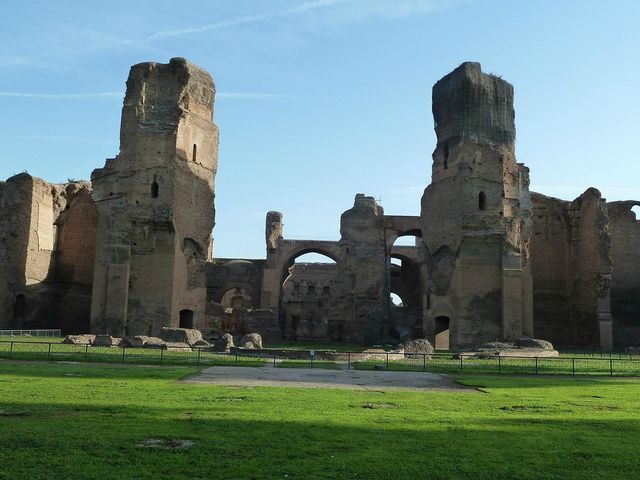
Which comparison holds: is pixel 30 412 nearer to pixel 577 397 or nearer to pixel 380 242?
pixel 577 397

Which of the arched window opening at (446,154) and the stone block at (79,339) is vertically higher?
the arched window opening at (446,154)

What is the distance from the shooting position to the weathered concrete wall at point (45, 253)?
32469 mm

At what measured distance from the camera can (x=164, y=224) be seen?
29.3 m

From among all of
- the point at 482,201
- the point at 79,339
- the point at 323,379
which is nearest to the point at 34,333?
the point at 79,339

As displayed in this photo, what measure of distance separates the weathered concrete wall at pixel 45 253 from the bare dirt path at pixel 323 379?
20410 mm

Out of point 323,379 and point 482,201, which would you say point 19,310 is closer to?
point 482,201

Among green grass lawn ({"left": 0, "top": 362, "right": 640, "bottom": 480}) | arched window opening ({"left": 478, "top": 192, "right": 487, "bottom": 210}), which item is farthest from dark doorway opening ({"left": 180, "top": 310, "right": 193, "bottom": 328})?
green grass lawn ({"left": 0, "top": 362, "right": 640, "bottom": 480})

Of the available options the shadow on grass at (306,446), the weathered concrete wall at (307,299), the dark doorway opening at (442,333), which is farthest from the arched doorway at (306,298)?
the shadow on grass at (306,446)

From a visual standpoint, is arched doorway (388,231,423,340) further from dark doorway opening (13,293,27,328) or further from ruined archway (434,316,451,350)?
dark doorway opening (13,293,27,328)

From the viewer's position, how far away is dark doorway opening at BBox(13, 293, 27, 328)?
32.4 meters

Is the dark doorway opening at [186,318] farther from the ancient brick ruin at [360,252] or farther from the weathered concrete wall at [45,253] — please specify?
Answer: the weathered concrete wall at [45,253]

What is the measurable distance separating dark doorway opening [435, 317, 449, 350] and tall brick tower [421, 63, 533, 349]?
0.22 feet

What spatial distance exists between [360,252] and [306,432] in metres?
32.0

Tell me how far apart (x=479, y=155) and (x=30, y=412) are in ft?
84.4
